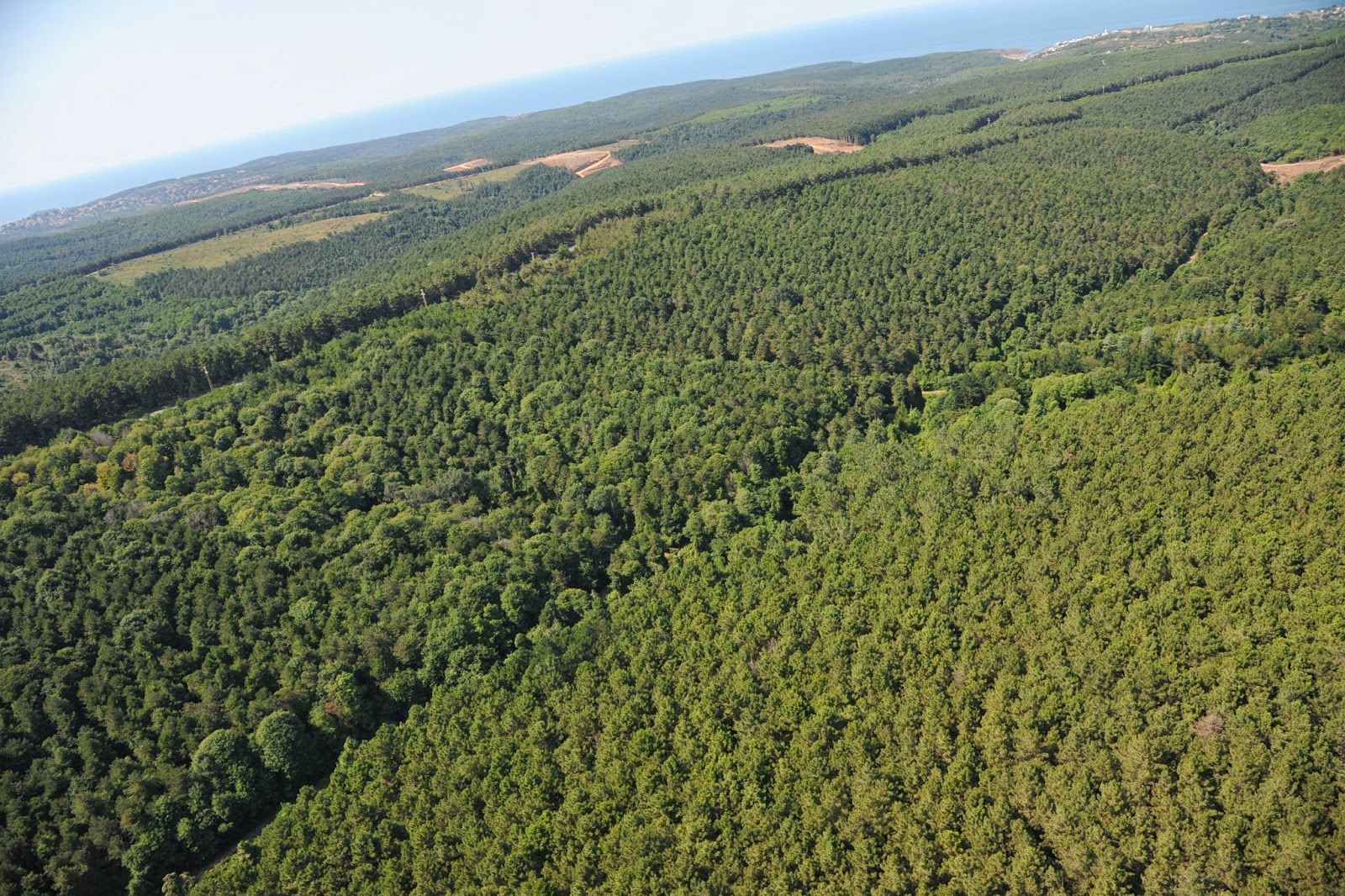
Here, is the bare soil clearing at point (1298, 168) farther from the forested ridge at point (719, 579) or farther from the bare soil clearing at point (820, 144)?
the bare soil clearing at point (820, 144)

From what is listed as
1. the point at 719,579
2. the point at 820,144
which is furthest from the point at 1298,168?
the point at 719,579

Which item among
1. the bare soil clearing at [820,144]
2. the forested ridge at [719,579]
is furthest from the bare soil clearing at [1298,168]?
the bare soil clearing at [820,144]

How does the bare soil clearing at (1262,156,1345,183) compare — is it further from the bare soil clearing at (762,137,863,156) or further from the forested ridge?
the bare soil clearing at (762,137,863,156)

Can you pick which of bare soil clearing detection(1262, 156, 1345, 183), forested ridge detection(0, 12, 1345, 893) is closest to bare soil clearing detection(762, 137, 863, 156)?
bare soil clearing detection(1262, 156, 1345, 183)

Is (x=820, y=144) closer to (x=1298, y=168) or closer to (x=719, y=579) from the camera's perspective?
(x=1298, y=168)

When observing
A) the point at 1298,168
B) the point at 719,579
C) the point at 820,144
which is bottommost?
the point at 719,579
